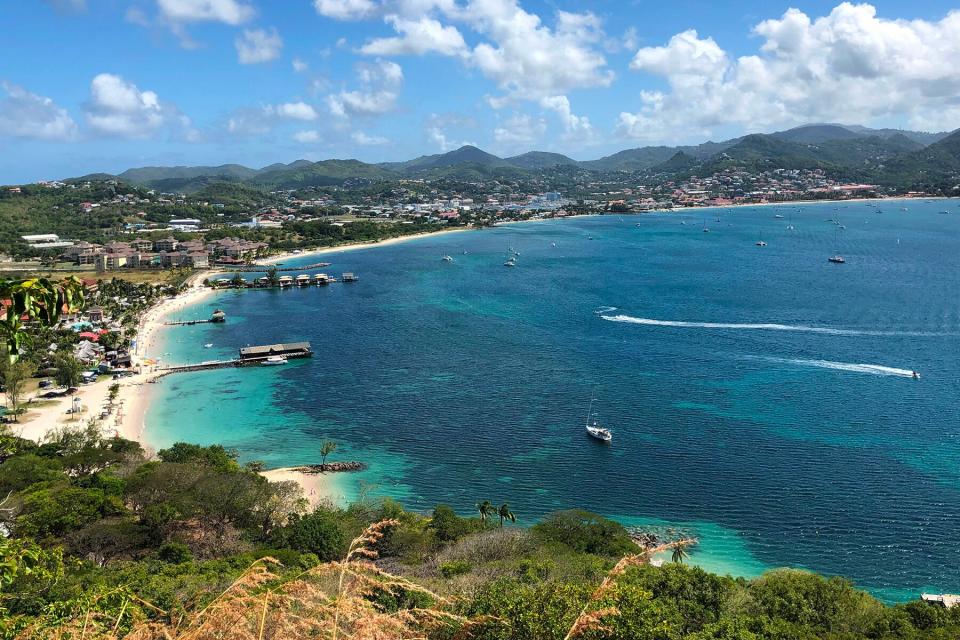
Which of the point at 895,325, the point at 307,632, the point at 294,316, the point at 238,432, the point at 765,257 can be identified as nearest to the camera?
the point at 307,632

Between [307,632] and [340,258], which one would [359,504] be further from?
[340,258]

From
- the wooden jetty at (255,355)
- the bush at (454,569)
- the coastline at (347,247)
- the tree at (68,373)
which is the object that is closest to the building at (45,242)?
the coastline at (347,247)

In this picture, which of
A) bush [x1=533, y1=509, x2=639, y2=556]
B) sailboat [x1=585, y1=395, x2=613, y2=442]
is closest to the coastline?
sailboat [x1=585, y1=395, x2=613, y2=442]

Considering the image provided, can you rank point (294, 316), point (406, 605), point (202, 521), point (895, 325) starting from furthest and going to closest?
point (294, 316)
point (895, 325)
point (202, 521)
point (406, 605)

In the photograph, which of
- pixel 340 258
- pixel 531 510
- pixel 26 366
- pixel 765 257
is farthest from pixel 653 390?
pixel 340 258

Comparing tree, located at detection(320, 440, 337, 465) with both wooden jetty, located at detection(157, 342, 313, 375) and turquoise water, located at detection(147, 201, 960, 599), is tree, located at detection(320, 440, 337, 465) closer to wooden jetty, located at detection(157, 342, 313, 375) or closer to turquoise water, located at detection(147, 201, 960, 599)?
turquoise water, located at detection(147, 201, 960, 599)
